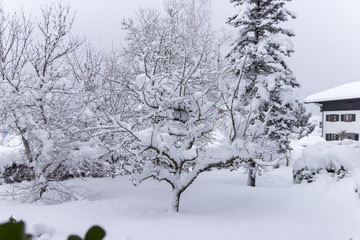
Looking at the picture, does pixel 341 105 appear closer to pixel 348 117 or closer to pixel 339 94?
pixel 339 94

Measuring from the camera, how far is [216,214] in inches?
246

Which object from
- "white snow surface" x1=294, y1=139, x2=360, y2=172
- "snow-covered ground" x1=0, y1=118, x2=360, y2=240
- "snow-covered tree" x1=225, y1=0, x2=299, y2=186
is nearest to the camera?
"snow-covered ground" x1=0, y1=118, x2=360, y2=240

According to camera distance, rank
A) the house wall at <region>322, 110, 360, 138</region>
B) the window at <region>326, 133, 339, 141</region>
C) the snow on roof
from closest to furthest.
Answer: the snow on roof
the house wall at <region>322, 110, 360, 138</region>
the window at <region>326, 133, 339, 141</region>

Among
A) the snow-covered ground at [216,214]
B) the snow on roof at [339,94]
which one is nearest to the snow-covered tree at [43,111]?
the snow-covered ground at [216,214]

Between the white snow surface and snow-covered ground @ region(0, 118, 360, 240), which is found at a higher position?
the white snow surface

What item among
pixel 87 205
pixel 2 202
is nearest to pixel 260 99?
pixel 87 205

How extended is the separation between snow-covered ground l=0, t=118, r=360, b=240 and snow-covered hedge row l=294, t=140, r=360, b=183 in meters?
0.25

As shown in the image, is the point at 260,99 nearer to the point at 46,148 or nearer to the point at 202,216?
the point at 202,216

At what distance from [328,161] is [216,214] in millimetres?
3450

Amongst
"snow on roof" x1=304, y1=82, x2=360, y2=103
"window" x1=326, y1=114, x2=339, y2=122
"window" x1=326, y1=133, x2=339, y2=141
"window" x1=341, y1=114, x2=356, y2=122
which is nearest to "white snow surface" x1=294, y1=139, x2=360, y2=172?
"snow on roof" x1=304, y1=82, x2=360, y2=103

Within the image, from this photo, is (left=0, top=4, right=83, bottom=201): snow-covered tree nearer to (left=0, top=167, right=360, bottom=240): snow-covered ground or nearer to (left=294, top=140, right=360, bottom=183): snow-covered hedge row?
(left=0, top=167, right=360, bottom=240): snow-covered ground

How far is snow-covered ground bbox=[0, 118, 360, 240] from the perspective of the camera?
4.84 metres

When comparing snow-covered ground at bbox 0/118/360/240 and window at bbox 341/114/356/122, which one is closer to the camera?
snow-covered ground at bbox 0/118/360/240

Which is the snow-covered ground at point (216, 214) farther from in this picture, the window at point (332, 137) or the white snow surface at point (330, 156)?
the window at point (332, 137)
